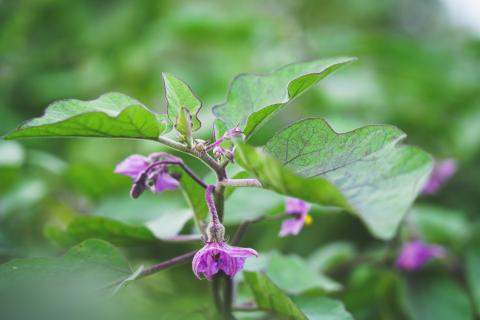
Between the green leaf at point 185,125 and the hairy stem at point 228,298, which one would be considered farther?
the hairy stem at point 228,298

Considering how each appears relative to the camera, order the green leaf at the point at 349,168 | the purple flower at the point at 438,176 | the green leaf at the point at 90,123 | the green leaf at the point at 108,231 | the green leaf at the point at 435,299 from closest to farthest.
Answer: the green leaf at the point at 349,168 < the green leaf at the point at 90,123 < the green leaf at the point at 108,231 < the green leaf at the point at 435,299 < the purple flower at the point at 438,176

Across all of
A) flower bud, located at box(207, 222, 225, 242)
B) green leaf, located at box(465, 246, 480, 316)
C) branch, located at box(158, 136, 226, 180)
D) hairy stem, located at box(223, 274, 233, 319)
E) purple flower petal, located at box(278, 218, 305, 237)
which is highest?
branch, located at box(158, 136, 226, 180)

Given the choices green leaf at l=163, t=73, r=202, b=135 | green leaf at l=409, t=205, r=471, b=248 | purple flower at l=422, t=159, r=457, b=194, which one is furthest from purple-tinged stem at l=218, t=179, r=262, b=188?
green leaf at l=409, t=205, r=471, b=248

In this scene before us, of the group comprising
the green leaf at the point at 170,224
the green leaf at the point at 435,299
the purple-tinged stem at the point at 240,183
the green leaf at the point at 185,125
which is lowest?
the green leaf at the point at 435,299

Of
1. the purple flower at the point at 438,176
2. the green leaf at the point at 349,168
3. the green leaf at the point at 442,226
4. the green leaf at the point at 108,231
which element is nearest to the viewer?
the green leaf at the point at 349,168

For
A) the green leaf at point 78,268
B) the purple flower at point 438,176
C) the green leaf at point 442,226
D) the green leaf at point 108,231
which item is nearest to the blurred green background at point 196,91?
the green leaf at point 442,226

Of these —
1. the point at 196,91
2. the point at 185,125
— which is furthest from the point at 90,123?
the point at 196,91

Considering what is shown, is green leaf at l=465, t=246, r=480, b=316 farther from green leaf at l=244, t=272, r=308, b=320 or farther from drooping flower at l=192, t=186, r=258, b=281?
drooping flower at l=192, t=186, r=258, b=281

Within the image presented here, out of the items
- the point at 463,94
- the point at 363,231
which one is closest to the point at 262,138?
the point at 363,231

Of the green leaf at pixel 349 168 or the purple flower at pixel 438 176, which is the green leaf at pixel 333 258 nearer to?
the purple flower at pixel 438 176
